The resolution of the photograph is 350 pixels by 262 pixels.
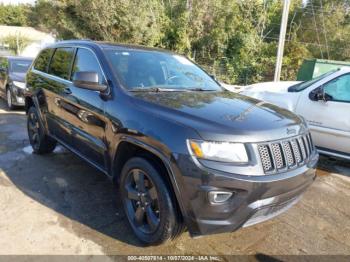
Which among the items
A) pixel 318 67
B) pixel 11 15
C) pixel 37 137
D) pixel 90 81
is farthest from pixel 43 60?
pixel 11 15

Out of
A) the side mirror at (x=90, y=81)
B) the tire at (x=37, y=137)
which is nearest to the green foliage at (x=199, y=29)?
the tire at (x=37, y=137)

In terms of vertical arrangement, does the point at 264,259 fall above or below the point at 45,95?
below

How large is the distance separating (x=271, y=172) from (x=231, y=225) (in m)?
0.50

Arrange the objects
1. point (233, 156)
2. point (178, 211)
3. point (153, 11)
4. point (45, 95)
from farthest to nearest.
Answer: point (153, 11), point (45, 95), point (178, 211), point (233, 156)

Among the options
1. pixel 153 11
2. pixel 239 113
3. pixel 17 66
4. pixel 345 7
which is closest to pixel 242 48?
pixel 153 11

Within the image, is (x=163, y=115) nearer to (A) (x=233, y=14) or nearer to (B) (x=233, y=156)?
(B) (x=233, y=156)

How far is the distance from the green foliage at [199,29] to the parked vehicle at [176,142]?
42.0 feet

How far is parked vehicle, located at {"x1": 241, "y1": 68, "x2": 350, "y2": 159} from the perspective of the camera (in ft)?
16.2

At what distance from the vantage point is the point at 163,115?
8.68 feet

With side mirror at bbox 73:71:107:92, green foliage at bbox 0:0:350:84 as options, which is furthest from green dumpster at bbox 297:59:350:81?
side mirror at bbox 73:71:107:92

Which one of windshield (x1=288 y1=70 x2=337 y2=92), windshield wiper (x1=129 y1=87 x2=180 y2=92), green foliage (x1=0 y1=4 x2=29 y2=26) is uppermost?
green foliage (x1=0 y1=4 x2=29 y2=26)

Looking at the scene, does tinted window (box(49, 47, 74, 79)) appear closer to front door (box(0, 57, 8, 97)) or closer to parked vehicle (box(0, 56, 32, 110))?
parked vehicle (box(0, 56, 32, 110))

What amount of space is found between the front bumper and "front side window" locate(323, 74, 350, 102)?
3.16m

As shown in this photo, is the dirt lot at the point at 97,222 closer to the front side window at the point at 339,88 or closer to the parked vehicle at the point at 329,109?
the parked vehicle at the point at 329,109
